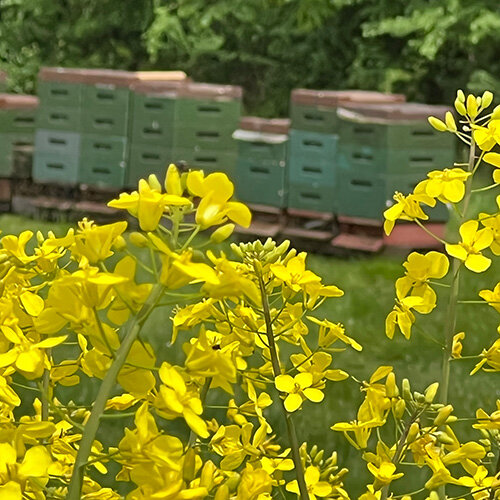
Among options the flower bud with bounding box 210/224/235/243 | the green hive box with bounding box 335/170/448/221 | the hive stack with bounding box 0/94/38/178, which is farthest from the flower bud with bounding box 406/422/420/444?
the hive stack with bounding box 0/94/38/178

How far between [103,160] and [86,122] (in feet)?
0.34

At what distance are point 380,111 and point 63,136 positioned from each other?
32.4 inches

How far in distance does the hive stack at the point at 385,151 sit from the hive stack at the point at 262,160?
143 mm

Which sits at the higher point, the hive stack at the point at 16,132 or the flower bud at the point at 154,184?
the flower bud at the point at 154,184

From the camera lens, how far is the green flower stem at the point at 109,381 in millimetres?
268

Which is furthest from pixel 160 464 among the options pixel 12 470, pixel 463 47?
pixel 463 47

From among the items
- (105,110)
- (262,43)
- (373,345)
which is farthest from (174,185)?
(262,43)

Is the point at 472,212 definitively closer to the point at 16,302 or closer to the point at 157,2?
the point at 157,2

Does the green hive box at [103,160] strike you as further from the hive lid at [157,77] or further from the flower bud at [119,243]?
the flower bud at [119,243]

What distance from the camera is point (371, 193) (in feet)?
7.06

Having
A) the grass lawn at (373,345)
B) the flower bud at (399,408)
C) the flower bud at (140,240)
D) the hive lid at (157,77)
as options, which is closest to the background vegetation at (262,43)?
the hive lid at (157,77)

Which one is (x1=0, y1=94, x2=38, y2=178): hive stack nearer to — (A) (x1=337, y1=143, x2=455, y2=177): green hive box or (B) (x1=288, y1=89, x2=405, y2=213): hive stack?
(B) (x1=288, y1=89, x2=405, y2=213): hive stack

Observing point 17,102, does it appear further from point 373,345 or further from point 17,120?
point 373,345

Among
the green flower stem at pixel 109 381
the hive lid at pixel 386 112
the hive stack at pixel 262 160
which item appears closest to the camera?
the green flower stem at pixel 109 381
